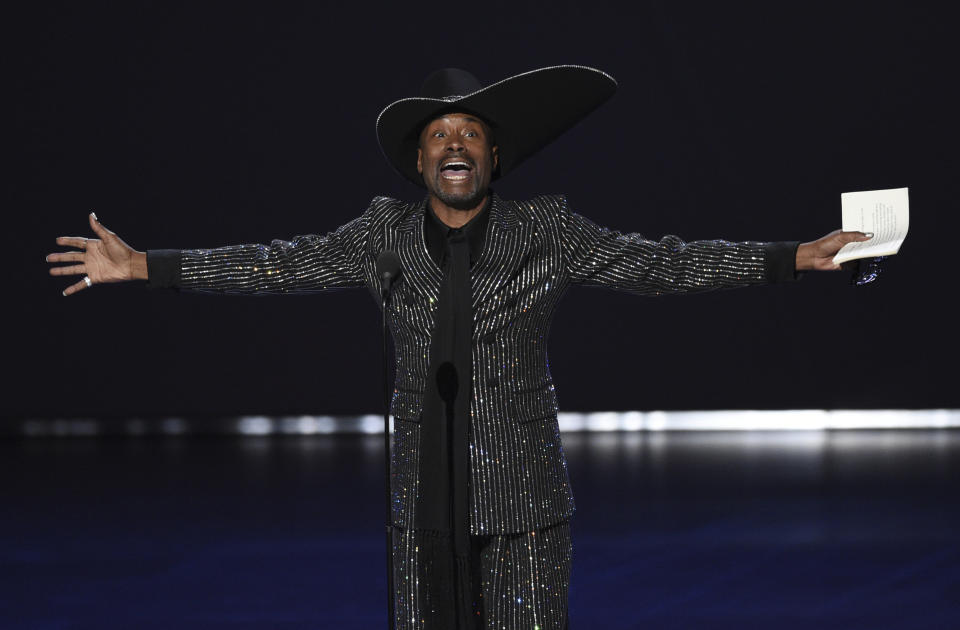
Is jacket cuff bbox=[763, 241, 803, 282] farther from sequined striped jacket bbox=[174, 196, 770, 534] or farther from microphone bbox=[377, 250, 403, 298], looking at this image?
microphone bbox=[377, 250, 403, 298]

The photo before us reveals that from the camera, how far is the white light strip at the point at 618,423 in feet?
28.3

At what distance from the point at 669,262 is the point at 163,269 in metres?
1.06

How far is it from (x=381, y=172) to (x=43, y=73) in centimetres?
275

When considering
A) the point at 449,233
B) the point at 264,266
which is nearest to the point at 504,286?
the point at 449,233

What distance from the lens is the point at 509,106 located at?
2352mm

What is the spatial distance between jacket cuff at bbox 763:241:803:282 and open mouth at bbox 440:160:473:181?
0.63 meters

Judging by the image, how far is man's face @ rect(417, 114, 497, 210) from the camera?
89.4 inches

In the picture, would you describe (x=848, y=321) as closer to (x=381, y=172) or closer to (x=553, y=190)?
(x=553, y=190)

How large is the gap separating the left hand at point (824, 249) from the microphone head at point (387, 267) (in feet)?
2.70

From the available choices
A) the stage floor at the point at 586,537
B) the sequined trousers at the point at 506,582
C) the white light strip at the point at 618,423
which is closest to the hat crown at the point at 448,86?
the sequined trousers at the point at 506,582

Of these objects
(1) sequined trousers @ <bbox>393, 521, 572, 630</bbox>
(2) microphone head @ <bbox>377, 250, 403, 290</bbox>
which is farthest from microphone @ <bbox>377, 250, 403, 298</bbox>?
(1) sequined trousers @ <bbox>393, 521, 572, 630</bbox>

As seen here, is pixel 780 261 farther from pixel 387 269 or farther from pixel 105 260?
pixel 105 260

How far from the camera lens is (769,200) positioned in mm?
8562

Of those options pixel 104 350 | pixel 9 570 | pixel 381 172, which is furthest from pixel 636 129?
pixel 9 570
